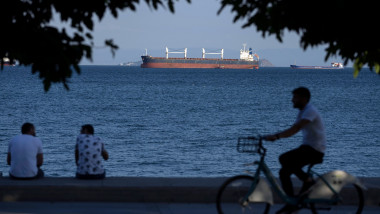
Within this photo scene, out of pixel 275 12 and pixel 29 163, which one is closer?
pixel 275 12

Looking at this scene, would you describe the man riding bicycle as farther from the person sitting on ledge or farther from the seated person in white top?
the seated person in white top

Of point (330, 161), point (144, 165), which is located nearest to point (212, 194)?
point (144, 165)

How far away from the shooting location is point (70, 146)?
3325 centimetres

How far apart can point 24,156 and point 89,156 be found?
85cm

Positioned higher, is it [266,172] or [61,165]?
[266,172]

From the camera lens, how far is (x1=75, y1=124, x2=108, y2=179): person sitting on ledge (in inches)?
369

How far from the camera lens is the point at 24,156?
9438 millimetres

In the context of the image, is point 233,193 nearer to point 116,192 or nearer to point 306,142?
point 306,142

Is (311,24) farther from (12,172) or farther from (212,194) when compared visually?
(12,172)

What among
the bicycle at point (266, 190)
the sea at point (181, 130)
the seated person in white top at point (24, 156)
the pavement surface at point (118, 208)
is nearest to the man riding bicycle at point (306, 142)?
the bicycle at point (266, 190)

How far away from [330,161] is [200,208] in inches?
841

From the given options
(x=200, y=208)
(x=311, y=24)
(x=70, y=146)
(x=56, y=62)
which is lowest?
(x=70, y=146)

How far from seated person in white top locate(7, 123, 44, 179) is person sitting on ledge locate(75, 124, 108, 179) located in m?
0.57

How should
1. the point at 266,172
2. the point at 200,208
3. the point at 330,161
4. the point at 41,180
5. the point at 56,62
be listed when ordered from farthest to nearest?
the point at 330,161 → the point at 41,180 → the point at 200,208 → the point at 266,172 → the point at 56,62
